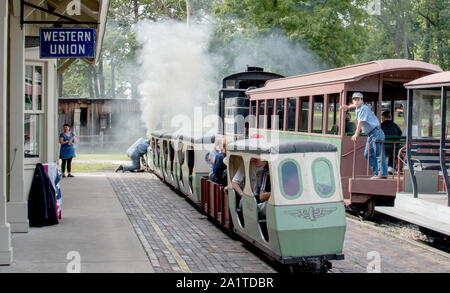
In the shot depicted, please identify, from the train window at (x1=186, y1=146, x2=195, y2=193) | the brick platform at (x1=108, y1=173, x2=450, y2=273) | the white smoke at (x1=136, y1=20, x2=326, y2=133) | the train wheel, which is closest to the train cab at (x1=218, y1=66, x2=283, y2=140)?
the white smoke at (x1=136, y1=20, x2=326, y2=133)

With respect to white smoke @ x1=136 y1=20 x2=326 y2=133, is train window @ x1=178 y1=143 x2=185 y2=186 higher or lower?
lower

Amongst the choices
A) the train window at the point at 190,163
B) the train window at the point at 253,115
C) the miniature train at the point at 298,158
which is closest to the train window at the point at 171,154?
the miniature train at the point at 298,158

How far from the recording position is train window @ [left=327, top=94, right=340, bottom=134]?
12.4m

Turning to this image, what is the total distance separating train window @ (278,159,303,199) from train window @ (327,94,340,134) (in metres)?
5.69

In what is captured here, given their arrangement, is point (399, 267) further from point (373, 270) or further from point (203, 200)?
point (203, 200)

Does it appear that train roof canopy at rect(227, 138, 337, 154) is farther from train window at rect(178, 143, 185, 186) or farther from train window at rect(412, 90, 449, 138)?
train window at rect(178, 143, 185, 186)

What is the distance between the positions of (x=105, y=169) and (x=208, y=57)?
38.0 feet

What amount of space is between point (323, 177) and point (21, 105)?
15.9ft

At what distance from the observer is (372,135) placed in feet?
36.1

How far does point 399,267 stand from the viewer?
307 inches

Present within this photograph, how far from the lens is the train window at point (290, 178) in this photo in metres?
6.88

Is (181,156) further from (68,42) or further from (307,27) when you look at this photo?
(307,27)

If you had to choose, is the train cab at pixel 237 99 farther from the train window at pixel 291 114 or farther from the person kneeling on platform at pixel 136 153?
the train window at pixel 291 114

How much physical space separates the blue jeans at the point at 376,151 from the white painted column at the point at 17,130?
20.4 feet
